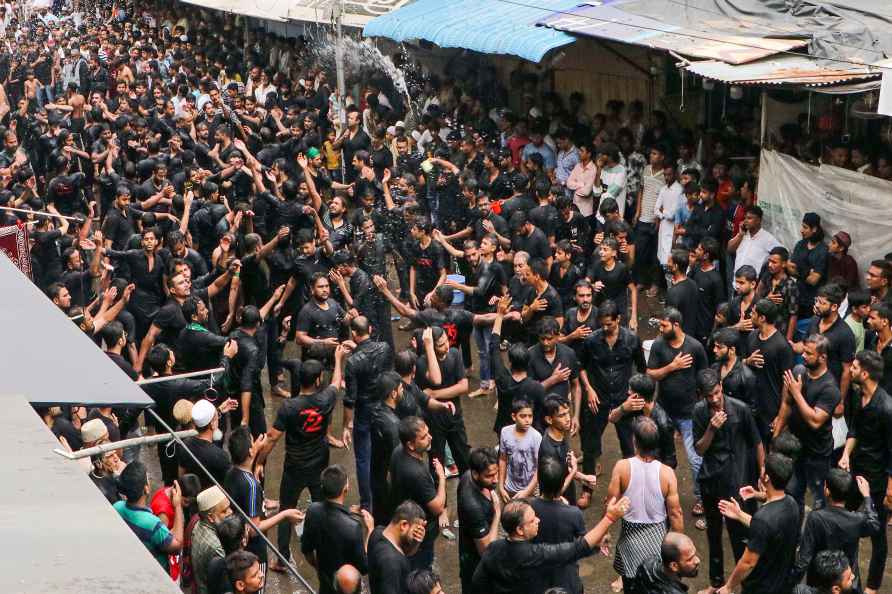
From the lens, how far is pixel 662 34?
1207 centimetres

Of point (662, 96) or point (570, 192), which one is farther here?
point (662, 96)

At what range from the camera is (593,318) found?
8641 millimetres

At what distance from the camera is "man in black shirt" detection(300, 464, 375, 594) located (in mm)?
6171

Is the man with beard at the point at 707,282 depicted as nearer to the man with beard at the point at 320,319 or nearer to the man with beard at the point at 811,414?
the man with beard at the point at 811,414

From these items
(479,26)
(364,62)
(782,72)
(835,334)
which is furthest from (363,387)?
(364,62)

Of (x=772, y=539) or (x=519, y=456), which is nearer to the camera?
(x=772, y=539)

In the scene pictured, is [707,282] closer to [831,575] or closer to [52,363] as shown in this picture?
[831,575]

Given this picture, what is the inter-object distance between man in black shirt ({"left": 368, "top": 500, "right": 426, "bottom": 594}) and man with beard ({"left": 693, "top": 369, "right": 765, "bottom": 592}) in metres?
2.06

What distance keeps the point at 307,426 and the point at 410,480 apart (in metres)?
1.08

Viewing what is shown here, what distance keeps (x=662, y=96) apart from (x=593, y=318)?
22.0 ft

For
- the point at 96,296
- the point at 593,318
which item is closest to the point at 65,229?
the point at 96,296

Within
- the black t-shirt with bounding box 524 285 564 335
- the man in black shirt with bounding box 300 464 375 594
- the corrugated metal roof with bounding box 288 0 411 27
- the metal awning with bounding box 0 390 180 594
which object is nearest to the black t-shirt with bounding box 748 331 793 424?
the black t-shirt with bounding box 524 285 564 335

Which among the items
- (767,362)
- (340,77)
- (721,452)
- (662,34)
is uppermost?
(662,34)

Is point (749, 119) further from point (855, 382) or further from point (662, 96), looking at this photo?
point (855, 382)
